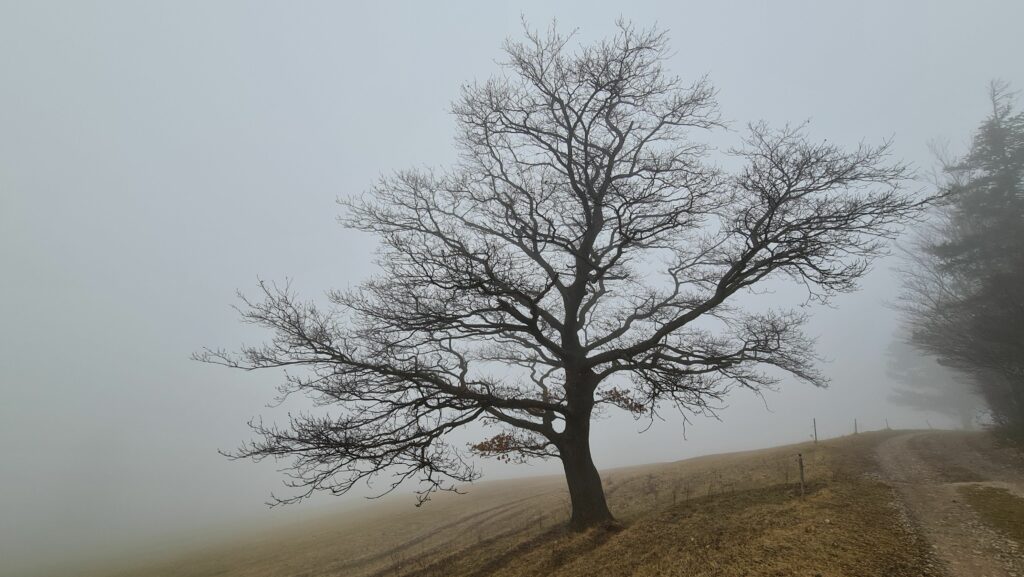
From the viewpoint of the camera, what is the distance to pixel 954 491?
998cm

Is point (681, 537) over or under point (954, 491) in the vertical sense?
over

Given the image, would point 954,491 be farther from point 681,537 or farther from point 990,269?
point 990,269

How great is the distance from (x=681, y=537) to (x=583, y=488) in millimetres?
2735

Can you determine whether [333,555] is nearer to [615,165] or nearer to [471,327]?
[471,327]

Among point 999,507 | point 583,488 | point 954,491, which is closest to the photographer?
point 999,507

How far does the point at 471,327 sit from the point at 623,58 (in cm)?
717

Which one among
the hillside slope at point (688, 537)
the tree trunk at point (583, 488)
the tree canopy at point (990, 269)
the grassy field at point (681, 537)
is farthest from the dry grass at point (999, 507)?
the tree canopy at point (990, 269)

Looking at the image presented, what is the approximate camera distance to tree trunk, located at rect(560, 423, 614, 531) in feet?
34.0

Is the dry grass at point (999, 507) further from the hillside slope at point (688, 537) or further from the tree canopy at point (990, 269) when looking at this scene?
the tree canopy at point (990, 269)

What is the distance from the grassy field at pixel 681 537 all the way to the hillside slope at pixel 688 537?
37 mm

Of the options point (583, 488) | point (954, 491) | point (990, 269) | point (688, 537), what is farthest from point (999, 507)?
point (990, 269)

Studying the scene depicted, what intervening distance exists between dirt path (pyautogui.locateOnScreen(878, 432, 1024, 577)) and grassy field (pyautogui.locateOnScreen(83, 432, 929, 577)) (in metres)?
0.41

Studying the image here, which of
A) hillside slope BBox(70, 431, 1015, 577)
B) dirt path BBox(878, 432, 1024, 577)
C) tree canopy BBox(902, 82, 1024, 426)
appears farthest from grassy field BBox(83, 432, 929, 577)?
tree canopy BBox(902, 82, 1024, 426)

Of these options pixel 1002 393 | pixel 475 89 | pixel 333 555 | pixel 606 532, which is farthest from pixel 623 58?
pixel 1002 393
